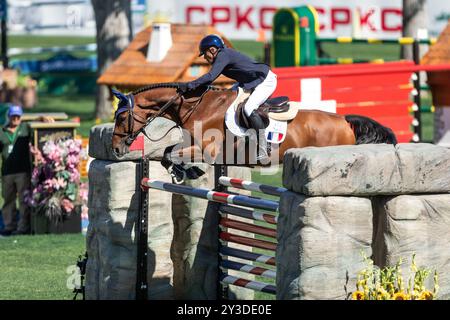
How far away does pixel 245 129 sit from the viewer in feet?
37.1

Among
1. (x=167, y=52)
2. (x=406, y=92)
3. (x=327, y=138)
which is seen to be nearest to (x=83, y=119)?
(x=167, y=52)

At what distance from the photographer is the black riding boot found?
36.8 feet

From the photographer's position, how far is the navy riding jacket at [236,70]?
35.5 feet

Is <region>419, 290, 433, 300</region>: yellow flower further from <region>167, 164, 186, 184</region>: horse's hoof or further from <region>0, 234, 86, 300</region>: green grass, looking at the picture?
<region>0, 234, 86, 300</region>: green grass

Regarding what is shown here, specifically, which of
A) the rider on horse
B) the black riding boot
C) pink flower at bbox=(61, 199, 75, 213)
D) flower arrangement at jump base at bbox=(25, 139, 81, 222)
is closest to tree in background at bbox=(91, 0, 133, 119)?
flower arrangement at jump base at bbox=(25, 139, 81, 222)

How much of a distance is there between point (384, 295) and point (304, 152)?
978mm

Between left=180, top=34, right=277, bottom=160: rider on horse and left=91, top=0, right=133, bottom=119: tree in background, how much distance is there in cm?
1555

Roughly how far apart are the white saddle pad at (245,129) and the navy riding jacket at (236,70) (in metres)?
0.15

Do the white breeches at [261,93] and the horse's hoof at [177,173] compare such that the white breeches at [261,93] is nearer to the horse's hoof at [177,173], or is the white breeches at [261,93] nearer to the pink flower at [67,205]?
the horse's hoof at [177,173]

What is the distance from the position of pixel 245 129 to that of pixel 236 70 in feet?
1.80

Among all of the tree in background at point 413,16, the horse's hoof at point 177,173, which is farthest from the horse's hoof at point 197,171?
the tree in background at point 413,16

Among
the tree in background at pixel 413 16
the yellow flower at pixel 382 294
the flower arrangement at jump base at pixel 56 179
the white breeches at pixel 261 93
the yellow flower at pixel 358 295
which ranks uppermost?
the tree in background at pixel 413 16

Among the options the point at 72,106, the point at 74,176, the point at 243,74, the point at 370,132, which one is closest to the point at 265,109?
the point at 243,74

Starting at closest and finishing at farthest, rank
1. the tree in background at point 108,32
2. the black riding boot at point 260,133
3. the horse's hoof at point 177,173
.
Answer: the horse's hoof at point 177,173 → the black riding boot at point 260,133 → the tree in background at point 108,32
